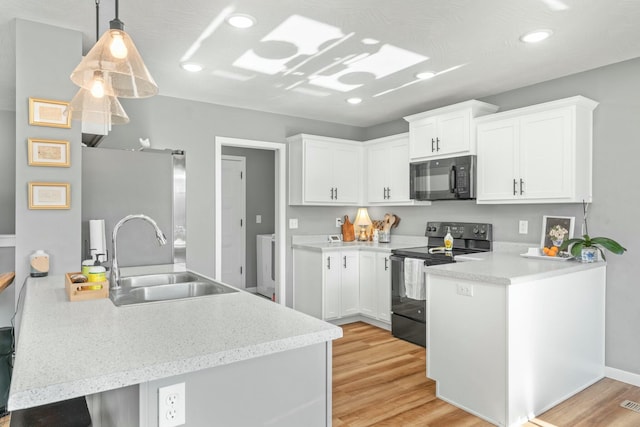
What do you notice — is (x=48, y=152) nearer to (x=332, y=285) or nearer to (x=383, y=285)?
(x=332, y=285)

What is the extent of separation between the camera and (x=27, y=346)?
115cm

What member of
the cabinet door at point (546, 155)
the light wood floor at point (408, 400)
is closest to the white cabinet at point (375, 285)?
the light wood floor at point (408, 400)

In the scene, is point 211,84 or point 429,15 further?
point 211,84

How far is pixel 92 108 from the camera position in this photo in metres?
1.81

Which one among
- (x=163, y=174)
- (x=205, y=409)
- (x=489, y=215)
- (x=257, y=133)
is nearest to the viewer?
(x=205, y=409)

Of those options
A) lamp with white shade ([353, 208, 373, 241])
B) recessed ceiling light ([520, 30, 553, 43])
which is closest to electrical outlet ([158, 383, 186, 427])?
recessed ceiling light ([520, 30, 553, 43])

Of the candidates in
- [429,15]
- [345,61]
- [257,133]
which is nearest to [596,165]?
[429,15]

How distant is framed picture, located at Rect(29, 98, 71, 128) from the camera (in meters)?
2.36

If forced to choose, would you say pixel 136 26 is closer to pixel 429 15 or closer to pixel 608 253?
pixel 429 15

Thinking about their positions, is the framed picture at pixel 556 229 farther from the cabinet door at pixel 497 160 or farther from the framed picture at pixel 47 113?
the framed picture at pixel 47 113

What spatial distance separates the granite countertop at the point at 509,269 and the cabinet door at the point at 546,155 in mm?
551

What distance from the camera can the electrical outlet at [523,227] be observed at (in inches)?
140

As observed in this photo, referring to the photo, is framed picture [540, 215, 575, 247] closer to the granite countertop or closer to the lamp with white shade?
the granite countertop

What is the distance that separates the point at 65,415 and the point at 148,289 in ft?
2.85
